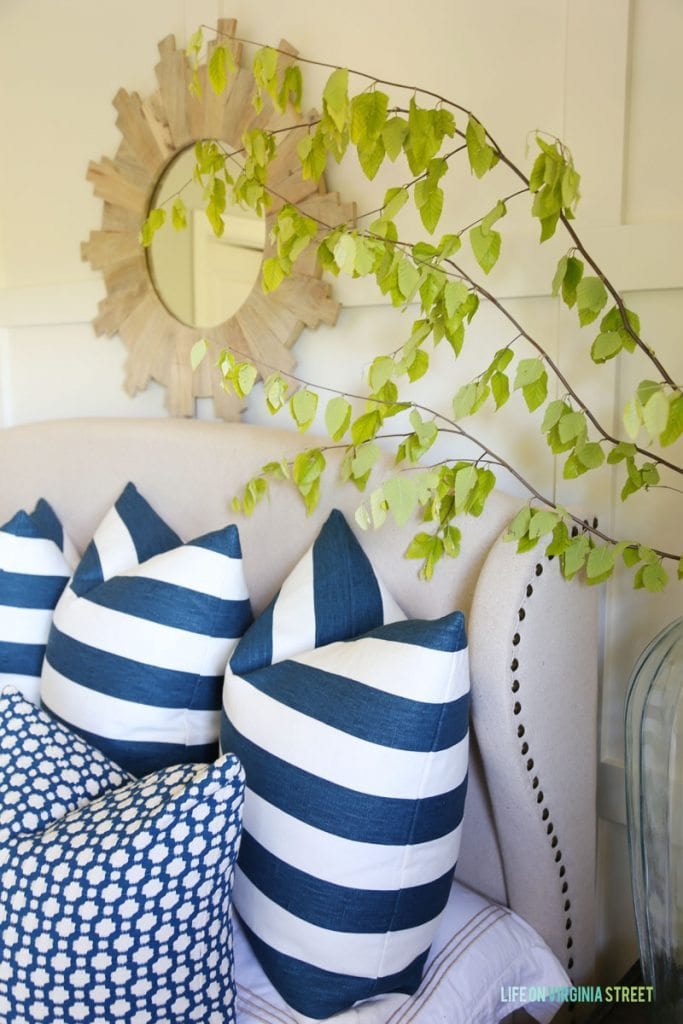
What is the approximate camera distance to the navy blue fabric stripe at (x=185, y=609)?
1150 millimetres

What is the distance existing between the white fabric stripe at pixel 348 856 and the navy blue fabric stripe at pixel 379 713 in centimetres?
11

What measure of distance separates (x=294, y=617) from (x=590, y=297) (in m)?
0.54

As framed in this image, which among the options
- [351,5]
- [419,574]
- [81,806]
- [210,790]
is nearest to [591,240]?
[419,574]

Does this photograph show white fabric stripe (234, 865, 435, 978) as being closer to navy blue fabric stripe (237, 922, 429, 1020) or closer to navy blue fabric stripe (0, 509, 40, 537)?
navy blue fabric stripe (237, 922, 429, 1020)

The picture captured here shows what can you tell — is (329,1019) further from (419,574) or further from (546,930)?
(419,574)

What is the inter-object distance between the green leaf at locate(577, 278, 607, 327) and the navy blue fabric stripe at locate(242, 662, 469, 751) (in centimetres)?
43

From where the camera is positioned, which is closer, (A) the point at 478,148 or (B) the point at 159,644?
A: (A) the point at 478,148

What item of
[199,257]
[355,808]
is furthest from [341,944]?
[199,257]

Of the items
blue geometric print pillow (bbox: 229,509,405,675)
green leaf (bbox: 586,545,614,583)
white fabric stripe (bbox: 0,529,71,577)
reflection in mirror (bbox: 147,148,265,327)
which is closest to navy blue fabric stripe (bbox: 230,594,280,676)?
blue geometric print pillow (bbox: 229,509,405,675)

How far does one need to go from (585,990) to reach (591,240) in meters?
1.02

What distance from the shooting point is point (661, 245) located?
1046 mm

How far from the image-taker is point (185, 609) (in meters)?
1.15

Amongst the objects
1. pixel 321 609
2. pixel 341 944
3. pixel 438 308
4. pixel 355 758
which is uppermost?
pixel 438 308

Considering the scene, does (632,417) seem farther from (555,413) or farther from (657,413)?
(555,413)
